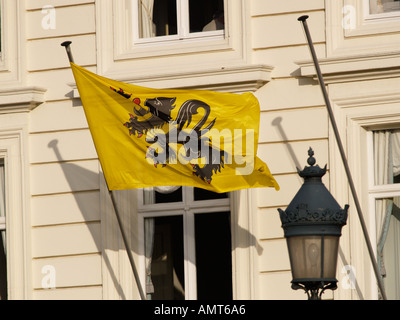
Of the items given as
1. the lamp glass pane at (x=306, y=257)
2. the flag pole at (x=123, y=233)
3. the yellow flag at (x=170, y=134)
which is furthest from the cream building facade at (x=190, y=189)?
the lamp glass pane at (x=306, y=257)

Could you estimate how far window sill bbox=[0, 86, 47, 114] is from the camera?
1533 cm

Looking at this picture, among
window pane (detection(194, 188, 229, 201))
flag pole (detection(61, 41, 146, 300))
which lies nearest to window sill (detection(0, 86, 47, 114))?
flag pole (detection(61, 41, 146, 300))

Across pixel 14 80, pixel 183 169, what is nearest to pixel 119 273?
pixel 183 169

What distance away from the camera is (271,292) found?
14.3 m

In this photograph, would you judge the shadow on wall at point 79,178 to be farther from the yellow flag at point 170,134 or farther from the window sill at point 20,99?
the yellow flag at point 170,134

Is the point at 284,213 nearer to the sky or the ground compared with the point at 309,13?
nearer to the ground

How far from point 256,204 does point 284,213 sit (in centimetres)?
178

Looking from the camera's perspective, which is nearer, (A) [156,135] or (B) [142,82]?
(A) [156,135]

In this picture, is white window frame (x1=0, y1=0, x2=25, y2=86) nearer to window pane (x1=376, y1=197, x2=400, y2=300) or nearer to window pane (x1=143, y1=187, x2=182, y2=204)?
window pane (x1=143, y1=187, x2=182, y2=204)

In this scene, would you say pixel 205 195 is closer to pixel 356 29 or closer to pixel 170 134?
pixel 170 134

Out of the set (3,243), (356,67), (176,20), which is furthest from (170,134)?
(3,243)

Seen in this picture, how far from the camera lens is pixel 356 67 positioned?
14.3 meters
